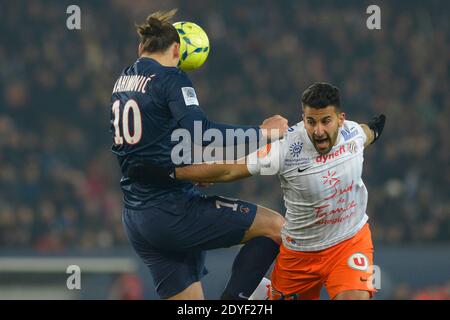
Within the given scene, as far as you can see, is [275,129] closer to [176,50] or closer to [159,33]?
[176,50]

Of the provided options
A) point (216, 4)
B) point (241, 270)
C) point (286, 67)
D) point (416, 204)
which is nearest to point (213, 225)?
point (241, 270)

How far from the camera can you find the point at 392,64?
54.4ft

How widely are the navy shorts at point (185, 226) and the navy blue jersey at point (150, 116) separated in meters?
0.10

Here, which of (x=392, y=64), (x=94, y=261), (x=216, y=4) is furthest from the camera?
(x=216, y=4)

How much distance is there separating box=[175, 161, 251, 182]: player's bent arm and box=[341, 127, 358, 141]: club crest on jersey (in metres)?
0.91

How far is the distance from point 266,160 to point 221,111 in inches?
344

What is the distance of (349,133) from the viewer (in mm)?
7586

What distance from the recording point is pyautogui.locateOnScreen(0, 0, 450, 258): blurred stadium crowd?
46.9 feet

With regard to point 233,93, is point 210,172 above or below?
below

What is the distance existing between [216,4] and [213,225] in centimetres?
1090

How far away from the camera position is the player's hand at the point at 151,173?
23.6 ft

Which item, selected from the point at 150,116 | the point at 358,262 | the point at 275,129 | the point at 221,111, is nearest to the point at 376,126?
the point at 358,262

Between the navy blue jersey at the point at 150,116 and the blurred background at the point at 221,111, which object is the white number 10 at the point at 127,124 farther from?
the blurred background at the point at 221,111
